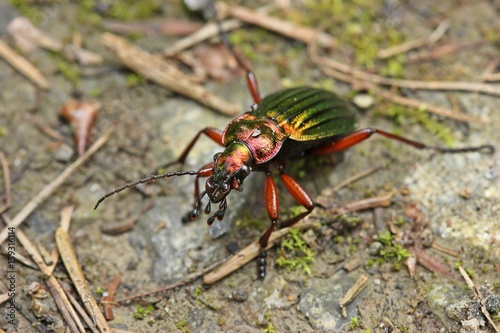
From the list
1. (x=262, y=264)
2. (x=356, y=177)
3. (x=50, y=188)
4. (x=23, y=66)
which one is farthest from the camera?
(x=23, y=66)

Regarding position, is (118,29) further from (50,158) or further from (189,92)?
(50,158)

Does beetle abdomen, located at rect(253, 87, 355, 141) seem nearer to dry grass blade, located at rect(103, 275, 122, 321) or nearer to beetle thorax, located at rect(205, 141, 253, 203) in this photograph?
beetle thorax, located at rect(205, 141, 253, 203)

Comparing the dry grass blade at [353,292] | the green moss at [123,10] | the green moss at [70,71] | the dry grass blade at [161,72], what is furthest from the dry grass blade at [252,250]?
the green moss at [123,10]

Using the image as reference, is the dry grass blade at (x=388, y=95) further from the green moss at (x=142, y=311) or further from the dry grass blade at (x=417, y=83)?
the green moss at (x=142, y=311)

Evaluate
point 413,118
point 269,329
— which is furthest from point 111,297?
point 413,118

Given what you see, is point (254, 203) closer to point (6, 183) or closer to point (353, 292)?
point (353, 292)

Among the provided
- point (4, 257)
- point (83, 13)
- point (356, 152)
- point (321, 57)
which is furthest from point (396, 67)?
point (4, 257)
